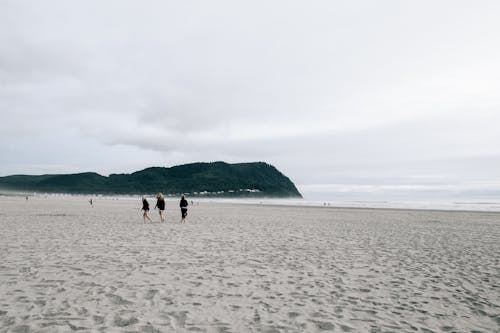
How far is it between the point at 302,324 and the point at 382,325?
1.40 metres

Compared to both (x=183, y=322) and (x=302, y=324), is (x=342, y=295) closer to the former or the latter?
(x=302, y=324)

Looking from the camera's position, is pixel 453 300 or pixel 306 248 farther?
pixel 306 248

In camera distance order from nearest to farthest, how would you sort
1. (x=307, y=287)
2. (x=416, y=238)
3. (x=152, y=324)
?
(x=152, y=324)
(x=307, y=287)
(x=416, y=238)

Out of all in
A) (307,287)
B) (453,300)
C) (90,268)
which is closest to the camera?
(453,300)

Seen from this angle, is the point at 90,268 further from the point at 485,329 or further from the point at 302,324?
the point at 485,329

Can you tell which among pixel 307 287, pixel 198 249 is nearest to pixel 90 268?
pixel 198 249

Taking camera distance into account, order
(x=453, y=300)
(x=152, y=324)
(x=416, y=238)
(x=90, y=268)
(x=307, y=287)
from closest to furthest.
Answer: (x=152, y=324), (x=453, y=300), (x=307, y=287), (x=90, y=268), (x=416, y=238)

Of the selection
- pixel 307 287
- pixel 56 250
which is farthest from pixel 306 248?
pixel 56 250

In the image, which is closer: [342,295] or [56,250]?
[342,295]

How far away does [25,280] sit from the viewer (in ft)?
25.5

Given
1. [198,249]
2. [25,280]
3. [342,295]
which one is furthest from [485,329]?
[25,280]

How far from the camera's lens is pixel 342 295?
719 cm

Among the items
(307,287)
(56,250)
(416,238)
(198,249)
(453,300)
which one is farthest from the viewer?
(416,238)

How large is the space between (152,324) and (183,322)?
1.68 ft
